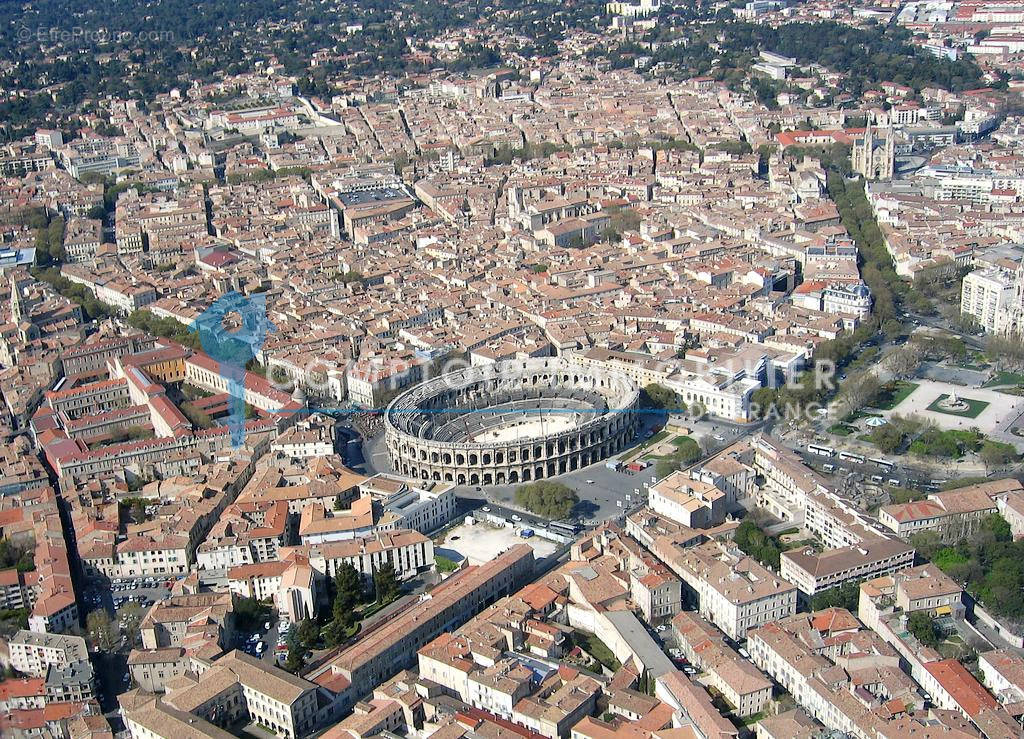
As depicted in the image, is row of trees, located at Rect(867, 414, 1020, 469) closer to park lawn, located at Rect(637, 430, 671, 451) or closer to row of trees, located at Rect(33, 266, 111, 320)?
park lawn, located at Rect(637, 430, 671, 451)

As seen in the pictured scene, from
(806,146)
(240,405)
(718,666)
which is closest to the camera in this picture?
(718,666)

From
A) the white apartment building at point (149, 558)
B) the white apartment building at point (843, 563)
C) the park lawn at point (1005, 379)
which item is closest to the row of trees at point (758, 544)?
the white apartment building at point (843, 563)

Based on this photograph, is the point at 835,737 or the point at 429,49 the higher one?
the point at 429,49

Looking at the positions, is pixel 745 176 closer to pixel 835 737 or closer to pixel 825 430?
pixel 825 430

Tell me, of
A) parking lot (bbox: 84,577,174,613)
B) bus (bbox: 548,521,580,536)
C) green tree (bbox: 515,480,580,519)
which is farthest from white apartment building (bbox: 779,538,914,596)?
parking lot (bbox: 84,577,174,613)

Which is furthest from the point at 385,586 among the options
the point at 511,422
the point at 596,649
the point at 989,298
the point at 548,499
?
the point at 989,298

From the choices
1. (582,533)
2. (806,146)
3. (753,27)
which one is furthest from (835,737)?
(753,27)

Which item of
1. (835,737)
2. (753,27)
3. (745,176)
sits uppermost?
(753,27)
